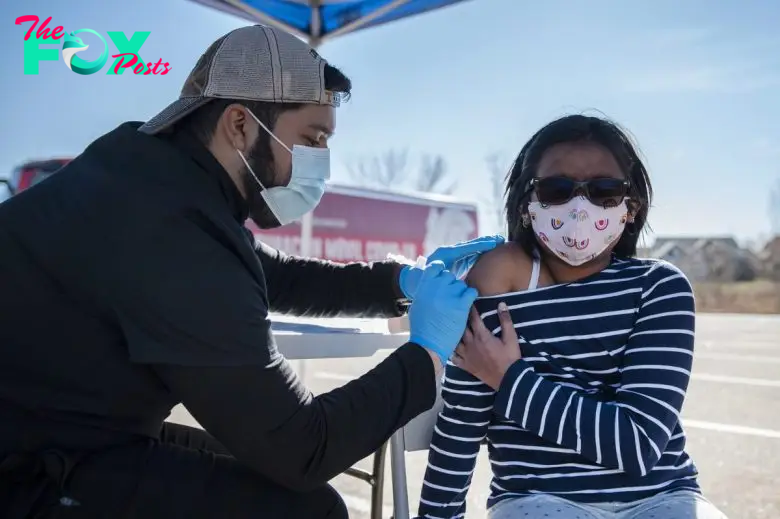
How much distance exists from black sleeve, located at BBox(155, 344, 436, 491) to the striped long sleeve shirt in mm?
Result: 171

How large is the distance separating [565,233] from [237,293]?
24.9 inches

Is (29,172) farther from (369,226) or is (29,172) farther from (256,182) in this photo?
(256,182)

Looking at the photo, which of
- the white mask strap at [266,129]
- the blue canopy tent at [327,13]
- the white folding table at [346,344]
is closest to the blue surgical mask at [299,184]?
the white mask strap at [266,129]

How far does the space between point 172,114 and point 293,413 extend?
62cm

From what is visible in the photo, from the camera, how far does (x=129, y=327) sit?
98 centimetres

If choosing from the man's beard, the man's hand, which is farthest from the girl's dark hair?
the man's beard

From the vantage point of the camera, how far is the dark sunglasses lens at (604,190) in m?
1.24

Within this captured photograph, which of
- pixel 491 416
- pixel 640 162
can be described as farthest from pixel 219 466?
pixel 640 162

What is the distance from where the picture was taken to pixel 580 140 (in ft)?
4.19

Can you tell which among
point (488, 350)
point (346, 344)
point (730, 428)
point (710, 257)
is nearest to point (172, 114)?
point (346, 344)

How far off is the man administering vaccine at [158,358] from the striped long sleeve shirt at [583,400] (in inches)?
5.6

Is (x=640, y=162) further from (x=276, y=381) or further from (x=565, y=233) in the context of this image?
(x=276, y=381)

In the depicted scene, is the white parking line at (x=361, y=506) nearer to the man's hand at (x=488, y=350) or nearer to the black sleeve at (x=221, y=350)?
the man's hand at (x=488, y=350)

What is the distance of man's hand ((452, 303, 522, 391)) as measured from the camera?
118cm
